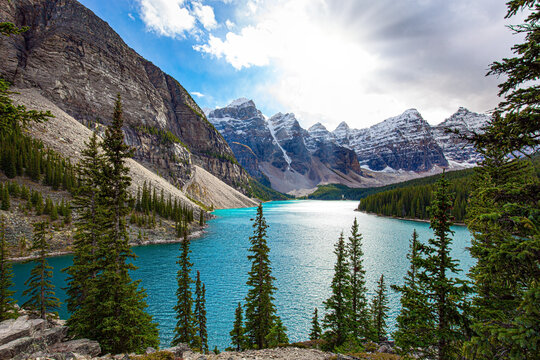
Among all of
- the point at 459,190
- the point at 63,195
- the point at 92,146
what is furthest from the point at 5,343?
the point at 459,190

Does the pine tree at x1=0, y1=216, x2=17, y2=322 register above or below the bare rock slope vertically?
below

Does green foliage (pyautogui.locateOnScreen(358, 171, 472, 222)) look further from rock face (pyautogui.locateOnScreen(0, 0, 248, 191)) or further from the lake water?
rock face (pyautogui.locateOnScreen(0, 0, 248, 191))

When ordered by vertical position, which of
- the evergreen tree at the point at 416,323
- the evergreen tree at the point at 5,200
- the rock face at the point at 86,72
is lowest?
the evergreen tree at the point at 416,323

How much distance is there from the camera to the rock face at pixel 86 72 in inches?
4242

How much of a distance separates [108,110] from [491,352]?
159m

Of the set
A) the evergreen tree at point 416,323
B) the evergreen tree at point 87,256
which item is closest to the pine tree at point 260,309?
the evergreen tree at point 87,256

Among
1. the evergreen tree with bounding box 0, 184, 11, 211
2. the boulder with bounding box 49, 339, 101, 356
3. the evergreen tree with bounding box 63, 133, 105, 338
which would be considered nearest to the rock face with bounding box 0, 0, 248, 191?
the evergreen tree with bounding box 0, 184, 11, 211

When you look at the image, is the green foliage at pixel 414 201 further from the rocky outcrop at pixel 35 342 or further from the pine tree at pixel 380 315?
the rocky outcrop at pixel 35 342

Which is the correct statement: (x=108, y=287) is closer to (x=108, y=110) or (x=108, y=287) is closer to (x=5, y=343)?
(x=5, y=343)

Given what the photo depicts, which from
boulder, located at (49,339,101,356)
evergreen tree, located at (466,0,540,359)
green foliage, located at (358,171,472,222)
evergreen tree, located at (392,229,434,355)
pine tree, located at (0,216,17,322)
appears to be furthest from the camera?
green foliage, located at (358,171,472,222)

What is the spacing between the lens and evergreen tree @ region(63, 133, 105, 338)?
13.8 meters

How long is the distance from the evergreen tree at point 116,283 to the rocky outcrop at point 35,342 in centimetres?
140

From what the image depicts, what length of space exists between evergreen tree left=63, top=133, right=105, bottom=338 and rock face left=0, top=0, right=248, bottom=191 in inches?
4786

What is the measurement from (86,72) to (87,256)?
15406 centimetres
